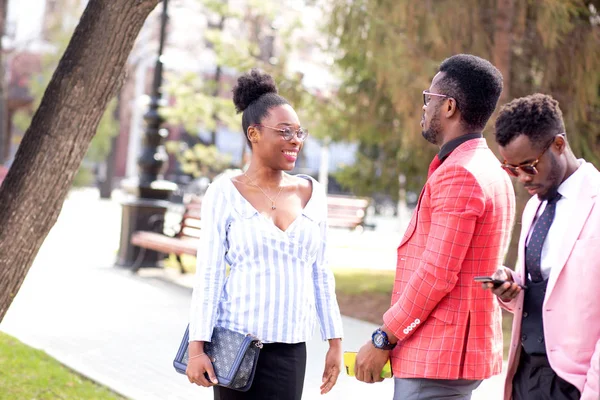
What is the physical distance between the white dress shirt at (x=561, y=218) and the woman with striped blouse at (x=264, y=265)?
1.02 metres

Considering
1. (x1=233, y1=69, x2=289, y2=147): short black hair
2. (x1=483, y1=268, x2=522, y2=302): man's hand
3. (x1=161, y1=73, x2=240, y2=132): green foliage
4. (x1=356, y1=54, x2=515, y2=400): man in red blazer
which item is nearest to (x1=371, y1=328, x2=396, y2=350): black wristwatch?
(x1=356, y1=54, x2=515, y2=400): man in red blazer

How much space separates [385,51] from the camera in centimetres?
978

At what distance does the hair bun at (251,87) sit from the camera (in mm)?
3775

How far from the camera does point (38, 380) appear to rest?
21.1ft

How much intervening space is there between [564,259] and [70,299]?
26.3ft

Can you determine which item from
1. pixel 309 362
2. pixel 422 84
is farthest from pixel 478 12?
pixel 309 362

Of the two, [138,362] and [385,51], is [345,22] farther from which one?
[138,362]

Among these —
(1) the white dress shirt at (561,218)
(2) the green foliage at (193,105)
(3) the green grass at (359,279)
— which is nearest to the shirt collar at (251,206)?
(1) the white dress shirt at (561,218)

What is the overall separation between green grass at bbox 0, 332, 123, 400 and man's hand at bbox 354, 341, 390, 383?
3.44 m

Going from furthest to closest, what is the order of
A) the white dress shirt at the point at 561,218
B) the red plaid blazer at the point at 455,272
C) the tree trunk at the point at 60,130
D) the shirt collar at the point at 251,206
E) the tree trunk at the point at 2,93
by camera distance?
the tree trunk at the point at 2,93 < the tree trunk at the point at 60,130 < the shirt collar at the point at 251,206 < the red plaid blazer at the point at 455,272 < the white dress shirt at the point at 561,218

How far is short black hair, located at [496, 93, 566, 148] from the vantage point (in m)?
2.98

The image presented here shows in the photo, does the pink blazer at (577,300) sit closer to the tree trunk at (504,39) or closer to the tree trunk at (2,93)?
the tree trunk at (504,39)

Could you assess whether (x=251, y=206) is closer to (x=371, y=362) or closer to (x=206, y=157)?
(x=371, y=362)

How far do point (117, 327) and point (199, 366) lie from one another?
5.49 meters
